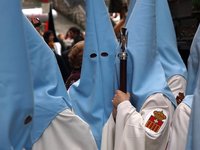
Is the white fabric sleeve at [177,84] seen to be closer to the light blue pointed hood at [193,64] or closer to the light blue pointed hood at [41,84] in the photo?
the light blue pointed hood at [193,64]

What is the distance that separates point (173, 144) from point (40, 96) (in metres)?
0.90

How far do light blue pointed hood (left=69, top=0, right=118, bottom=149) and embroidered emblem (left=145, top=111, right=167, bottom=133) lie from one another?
1.85ft

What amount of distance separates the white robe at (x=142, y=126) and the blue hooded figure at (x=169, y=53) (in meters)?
0.81

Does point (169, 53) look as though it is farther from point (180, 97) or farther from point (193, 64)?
point (193, 64)

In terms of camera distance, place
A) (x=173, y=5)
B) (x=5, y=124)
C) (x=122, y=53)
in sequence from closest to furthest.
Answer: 1. (x=5, y=124)
2. (x=122, y=53)
3. (x=173, y=5)

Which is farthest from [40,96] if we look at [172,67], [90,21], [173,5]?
[173,5]

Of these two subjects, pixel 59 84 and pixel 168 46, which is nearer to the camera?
pixel 59 84

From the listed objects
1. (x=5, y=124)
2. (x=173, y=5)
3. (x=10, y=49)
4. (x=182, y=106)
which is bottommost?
(x=173, y=5)

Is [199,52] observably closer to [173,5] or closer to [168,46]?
[168,46]

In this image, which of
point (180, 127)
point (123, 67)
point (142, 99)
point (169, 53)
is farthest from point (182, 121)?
point (169, 53)

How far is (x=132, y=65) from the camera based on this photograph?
3609 millimetres

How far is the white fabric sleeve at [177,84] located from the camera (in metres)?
4.23

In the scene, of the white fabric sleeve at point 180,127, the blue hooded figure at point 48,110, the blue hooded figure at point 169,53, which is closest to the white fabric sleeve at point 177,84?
the blue hooded figure at point 169,53

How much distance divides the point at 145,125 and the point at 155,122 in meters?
0.07
